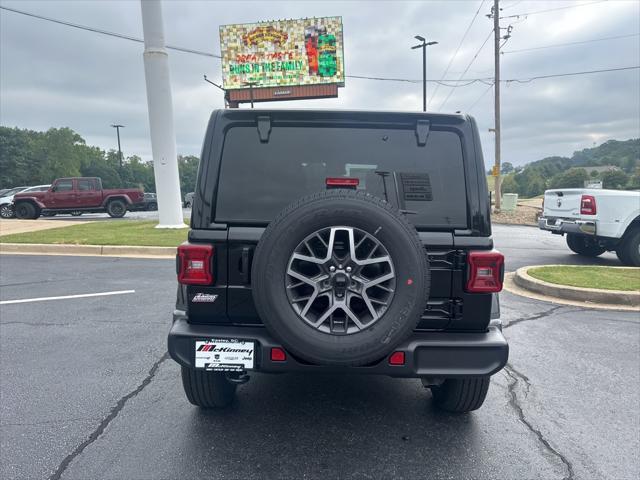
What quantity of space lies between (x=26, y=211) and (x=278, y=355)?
21128 mm

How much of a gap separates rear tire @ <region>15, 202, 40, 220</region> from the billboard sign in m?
15.3

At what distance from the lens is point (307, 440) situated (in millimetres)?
2486

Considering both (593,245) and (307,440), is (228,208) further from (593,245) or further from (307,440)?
(593,245)

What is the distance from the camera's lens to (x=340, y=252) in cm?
212

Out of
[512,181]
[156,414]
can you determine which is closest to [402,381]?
[156,414]

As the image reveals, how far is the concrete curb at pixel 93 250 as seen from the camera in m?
9.04

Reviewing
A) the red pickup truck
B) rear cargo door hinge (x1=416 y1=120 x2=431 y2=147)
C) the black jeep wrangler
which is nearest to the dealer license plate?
the black jeep wrangler

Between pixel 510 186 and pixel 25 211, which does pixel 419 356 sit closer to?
pixel 25 211

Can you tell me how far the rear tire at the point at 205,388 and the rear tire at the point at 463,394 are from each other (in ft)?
4.91

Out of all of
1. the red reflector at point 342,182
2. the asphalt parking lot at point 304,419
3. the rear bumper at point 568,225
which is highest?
the red reflector at point 342,182

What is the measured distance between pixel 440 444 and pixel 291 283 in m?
1.42

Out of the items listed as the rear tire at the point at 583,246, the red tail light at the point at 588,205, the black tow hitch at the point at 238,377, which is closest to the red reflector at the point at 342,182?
the black tow hitch at the point at 238,377

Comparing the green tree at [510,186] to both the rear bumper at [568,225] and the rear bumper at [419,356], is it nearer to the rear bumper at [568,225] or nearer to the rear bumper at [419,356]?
the rear bumper at [568,225]

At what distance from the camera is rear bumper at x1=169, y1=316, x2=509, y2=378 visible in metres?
2.19
